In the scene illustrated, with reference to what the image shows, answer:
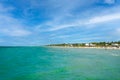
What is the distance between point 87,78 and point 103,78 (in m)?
1.97

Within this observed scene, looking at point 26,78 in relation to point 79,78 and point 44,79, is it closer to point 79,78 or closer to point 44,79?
point 44,79

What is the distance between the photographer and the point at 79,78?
23359mm

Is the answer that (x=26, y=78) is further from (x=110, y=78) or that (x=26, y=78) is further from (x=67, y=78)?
(x=110, y=78)

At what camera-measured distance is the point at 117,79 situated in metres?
22.7

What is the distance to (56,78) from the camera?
75.2 feet

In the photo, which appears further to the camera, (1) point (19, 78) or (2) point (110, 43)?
(2) point (110, 43)

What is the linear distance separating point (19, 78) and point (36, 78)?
6.83 feet

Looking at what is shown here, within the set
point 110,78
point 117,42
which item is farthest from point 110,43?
point 110,78

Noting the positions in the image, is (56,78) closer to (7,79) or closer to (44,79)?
(44,79)

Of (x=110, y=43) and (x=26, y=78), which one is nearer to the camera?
(x=26, y=78)

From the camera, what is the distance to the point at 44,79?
22.3 metres

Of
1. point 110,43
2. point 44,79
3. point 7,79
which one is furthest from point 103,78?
point 110,43

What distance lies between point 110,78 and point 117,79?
0.92m

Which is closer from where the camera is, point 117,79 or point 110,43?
point 117,79
